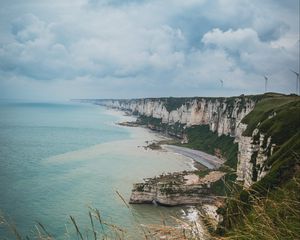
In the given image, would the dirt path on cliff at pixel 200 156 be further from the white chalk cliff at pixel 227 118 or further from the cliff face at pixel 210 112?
the cliff face at pixel 210 112

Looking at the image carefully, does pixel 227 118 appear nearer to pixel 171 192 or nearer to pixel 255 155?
pixel 171 192

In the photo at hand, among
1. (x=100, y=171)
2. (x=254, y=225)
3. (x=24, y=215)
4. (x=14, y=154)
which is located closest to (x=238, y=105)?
(x=100, y=171)

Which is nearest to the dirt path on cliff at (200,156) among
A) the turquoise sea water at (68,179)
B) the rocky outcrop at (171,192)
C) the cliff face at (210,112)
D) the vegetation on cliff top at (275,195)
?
the turquoise sea water at (68,179)

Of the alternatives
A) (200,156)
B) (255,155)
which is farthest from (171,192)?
(200,156)

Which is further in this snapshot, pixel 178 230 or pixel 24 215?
pixel 24 215

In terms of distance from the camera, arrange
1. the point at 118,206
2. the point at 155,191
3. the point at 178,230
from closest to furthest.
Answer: the point at 178,230, the point at 118,206, the point at 155,191

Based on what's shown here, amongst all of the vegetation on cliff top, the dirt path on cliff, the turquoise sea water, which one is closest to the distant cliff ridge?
the vegetation on cliff top

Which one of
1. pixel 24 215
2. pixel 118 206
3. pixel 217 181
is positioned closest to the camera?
pixel 24 215

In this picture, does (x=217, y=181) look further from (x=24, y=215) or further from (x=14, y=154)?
(x=14, y=154)

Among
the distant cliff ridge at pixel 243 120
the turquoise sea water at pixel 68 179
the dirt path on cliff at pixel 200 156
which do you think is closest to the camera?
the turquoise sea water at pixel 68 179
